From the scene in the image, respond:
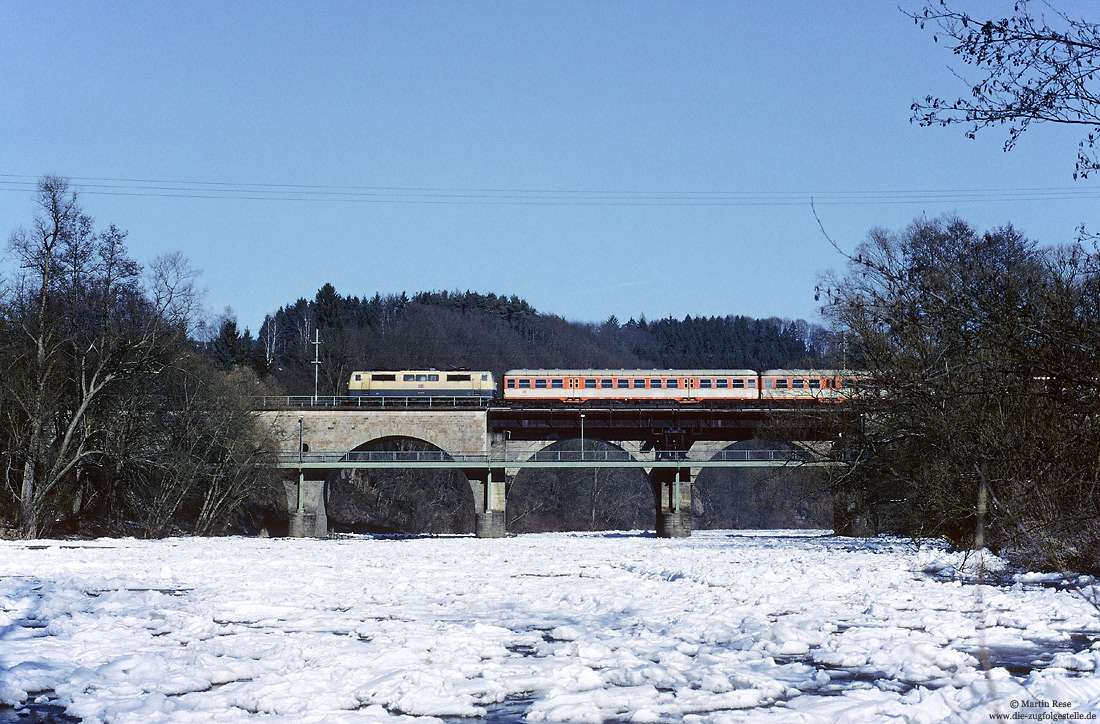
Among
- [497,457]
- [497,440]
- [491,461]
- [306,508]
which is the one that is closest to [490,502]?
[491,461]

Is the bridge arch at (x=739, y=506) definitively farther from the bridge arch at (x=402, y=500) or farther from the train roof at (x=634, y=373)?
the bridge arch at (x=402, y=500)

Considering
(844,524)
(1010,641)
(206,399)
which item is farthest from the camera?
(206,399)

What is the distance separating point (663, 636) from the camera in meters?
9.08

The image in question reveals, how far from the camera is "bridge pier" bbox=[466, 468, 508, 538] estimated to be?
46.4m

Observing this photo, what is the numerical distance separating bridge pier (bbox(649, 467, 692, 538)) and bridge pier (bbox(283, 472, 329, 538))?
15943 mm

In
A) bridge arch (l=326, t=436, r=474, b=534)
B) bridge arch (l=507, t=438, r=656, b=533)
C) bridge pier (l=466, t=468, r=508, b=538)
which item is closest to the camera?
bridge pier (l=466, t=468, r=508, b=538)

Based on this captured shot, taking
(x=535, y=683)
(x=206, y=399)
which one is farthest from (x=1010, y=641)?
(x=206, y=399)

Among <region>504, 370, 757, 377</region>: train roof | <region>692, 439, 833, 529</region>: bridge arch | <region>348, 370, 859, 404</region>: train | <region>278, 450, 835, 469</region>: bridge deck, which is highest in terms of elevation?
<region>504, 370, 757, 377</region>: train roof

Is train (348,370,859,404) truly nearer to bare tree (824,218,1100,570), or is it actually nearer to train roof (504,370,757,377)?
train roof (504,370,757,377)

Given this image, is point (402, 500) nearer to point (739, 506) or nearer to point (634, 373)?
point (634, 373)

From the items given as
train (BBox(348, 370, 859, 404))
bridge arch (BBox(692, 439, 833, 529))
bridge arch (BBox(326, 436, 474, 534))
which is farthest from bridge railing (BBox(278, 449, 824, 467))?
bridge arch (BBox(692, 439, 833, 529))

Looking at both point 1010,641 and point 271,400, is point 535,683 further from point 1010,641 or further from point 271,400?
point 271,400

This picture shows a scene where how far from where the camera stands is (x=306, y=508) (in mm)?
46969

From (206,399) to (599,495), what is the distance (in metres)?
41.5
